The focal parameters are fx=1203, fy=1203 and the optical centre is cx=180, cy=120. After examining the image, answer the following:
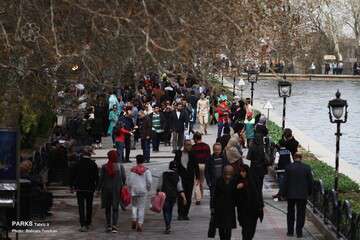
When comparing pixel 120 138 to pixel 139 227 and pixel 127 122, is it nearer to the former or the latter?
pixel 127 122

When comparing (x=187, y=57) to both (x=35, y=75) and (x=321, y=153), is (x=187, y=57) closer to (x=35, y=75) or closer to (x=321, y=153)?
(x=35, y=75)

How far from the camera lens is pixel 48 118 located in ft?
92.4

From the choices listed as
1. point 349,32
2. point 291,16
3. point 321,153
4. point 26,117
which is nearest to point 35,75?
point 291,16

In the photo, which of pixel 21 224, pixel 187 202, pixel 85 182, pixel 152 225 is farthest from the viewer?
pixel 187 202

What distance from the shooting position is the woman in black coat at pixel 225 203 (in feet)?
55.6

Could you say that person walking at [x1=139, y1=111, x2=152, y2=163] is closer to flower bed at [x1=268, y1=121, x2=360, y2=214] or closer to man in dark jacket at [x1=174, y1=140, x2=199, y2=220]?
flower bed at [x1=268, y1=121, x2=360, y2=214]

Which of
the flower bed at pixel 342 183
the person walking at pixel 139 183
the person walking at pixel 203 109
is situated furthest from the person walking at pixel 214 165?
the person walking at pixel 203 109

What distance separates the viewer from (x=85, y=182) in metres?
19.6

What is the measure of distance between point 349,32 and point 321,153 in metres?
67.3

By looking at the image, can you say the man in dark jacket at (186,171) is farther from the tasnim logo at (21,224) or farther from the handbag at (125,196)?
the tasnim logo at (21,224)

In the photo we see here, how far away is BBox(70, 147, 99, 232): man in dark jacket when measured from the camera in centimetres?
1957

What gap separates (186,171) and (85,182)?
2733 mm

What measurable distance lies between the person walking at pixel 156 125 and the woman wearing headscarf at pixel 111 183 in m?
12.9

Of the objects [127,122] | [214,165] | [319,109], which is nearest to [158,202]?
[214,165]
